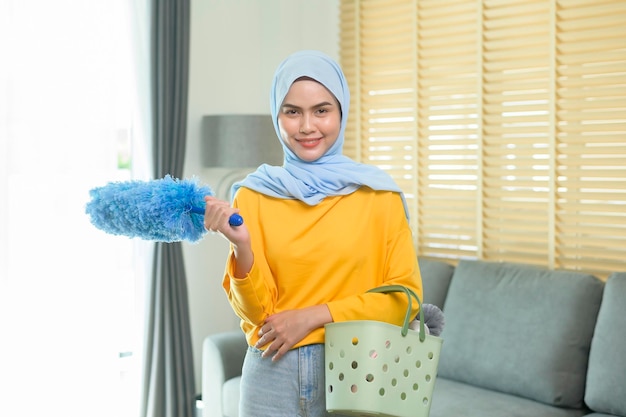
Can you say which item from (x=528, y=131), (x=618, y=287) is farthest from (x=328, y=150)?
(x=528, y=131)

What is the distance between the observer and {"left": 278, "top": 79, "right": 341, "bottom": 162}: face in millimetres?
1881

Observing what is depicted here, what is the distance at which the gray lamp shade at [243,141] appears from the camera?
4164 mm

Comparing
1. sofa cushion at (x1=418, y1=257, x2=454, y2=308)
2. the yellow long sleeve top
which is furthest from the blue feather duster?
sofa cushion at (x1=418, y1=257, x2=454, y2=308)

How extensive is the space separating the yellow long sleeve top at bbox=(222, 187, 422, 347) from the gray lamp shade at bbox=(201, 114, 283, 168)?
2289 mm

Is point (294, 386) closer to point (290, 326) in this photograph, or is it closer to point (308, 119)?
point (290, 326)

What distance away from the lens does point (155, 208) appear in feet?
5.98

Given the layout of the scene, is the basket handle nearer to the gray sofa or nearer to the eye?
the eye

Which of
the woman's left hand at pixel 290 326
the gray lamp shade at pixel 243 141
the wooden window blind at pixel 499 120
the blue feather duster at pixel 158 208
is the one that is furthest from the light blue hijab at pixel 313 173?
the gray lamp shade at pixel 243 141

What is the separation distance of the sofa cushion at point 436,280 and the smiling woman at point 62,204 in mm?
1410

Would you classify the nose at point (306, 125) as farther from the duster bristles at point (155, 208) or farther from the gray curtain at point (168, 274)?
the gray curtain at point (168, 274)

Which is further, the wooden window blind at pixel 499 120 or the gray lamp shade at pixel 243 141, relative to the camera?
the gray lamp shade at pixel 243 141

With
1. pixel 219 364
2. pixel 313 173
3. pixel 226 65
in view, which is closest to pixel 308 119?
pixel 313 173

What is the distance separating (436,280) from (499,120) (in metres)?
0.79

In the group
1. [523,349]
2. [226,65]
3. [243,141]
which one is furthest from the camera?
[226,65]
